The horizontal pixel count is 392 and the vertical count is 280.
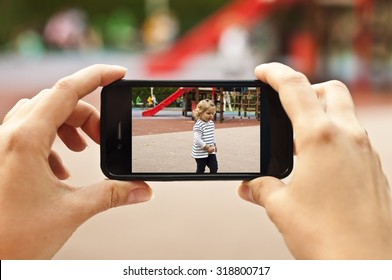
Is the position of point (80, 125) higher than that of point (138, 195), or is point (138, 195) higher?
point (80, 125)

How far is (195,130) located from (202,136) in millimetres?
18

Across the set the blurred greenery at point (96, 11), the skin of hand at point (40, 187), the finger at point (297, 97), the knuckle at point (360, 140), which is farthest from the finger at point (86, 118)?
the blurred greenery at point (96, 11)

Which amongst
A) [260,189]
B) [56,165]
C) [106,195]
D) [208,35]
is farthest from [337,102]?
[208,35]

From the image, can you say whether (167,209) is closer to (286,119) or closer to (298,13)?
(286,119)

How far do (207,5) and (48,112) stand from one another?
9.26 meters

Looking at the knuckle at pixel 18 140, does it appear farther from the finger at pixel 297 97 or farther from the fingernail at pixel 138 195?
the finger at pixel 297 97

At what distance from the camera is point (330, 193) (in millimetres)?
874

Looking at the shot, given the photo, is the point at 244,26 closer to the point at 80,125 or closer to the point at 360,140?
the point at 80,125

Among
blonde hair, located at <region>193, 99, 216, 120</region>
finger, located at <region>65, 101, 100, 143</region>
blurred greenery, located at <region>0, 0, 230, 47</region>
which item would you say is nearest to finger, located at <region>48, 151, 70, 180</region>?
finger, located at <region>65, 101, 100, 143</region>

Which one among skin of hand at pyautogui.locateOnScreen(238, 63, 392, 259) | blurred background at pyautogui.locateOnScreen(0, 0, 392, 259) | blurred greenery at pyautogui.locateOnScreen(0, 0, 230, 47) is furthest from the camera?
blurred greenery at pyautogui.locateOnScreen(0, 0, 230, 47)

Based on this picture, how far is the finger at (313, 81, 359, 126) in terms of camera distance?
0.94m

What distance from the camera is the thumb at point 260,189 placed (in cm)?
96

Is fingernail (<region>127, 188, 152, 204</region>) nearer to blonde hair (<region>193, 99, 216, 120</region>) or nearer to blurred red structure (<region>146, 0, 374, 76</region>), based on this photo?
blonde hair (<region>193, 99, 216, 120</region>)

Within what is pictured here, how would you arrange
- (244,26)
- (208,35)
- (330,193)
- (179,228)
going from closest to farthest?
1. (330,193)
2. (179,228)
3. (208,35)
4. (244,26)
